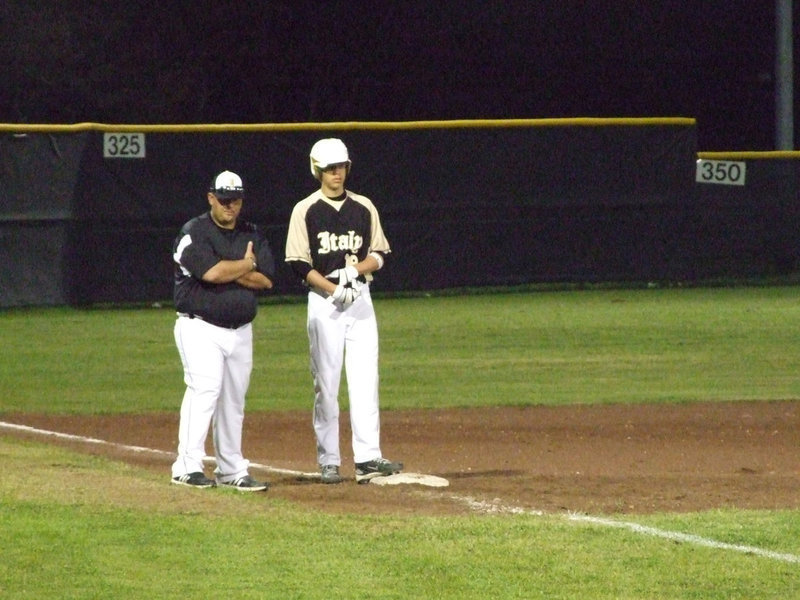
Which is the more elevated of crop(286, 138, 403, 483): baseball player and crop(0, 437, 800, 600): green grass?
crop(286, 138, 403, 483): baseball player

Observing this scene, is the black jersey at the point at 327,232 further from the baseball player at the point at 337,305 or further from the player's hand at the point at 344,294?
the player's hand at the point at 344,294

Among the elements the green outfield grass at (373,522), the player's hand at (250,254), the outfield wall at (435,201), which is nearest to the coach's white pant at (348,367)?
the player's hand at (250,254)

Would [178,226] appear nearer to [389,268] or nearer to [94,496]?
[389,268]

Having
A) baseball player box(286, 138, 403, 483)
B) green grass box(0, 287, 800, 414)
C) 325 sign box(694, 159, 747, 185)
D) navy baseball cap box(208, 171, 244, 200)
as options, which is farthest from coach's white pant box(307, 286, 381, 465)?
325 sign box(694, 159, 747, 185)

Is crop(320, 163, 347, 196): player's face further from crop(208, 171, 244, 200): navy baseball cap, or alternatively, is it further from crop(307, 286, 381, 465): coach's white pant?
crop(208, 171, 244, 200): navy baseball cap

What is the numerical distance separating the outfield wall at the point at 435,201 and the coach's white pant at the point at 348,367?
412 inches

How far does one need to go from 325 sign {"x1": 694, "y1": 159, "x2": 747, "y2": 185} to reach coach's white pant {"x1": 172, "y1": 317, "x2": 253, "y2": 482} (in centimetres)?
1325

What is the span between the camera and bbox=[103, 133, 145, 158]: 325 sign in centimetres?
1883

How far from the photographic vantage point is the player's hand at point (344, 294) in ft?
27.7

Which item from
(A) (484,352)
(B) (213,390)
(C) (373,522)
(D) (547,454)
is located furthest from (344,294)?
(A) (484,352)

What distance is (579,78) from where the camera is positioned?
31641 mm

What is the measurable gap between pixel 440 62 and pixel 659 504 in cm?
2378

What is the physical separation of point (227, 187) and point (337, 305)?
940 mm

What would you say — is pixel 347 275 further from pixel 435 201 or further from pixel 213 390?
pixel 435 201
